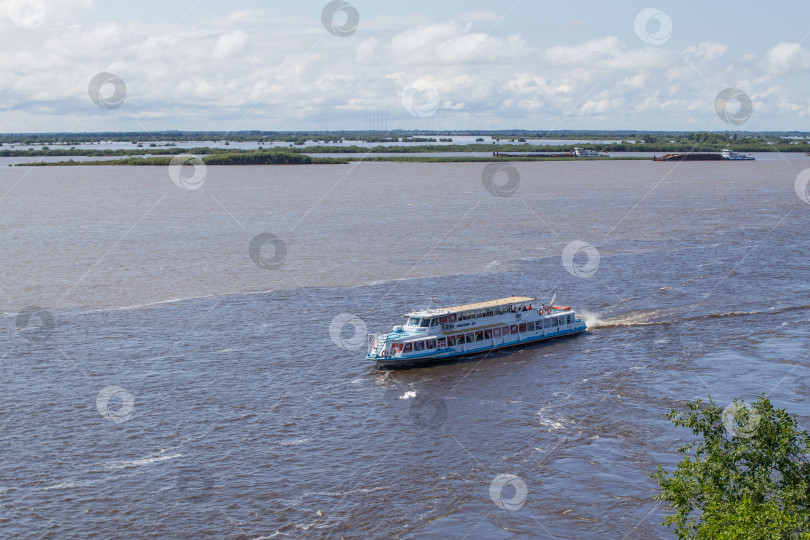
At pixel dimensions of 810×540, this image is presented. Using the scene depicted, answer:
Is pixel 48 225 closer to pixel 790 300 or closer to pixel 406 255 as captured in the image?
pixel 406 255

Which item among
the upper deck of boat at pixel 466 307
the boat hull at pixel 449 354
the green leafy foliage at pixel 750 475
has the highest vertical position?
the upper deck of boat at pixel 466 307

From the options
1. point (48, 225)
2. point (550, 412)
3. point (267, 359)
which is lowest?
point (550, 412)

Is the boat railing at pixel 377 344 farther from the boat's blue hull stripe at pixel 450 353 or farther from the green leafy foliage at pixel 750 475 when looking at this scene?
the green leafy foliage at pixel 750 475

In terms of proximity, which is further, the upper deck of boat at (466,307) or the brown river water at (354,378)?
the upper deck of boat at (466,307)

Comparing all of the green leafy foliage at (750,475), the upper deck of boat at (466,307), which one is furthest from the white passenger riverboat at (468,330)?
the green leafy foliage at (750,475)

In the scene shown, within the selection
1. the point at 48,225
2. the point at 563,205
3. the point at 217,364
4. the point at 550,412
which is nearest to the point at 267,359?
the point at 217,364

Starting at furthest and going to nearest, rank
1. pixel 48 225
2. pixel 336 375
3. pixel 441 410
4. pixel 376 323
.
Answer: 1. pixel 48 225
2. pixel 376 323
3. pixel 336 375
4. pixel 441 410

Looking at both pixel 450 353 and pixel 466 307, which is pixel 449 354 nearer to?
pixel 450 353
